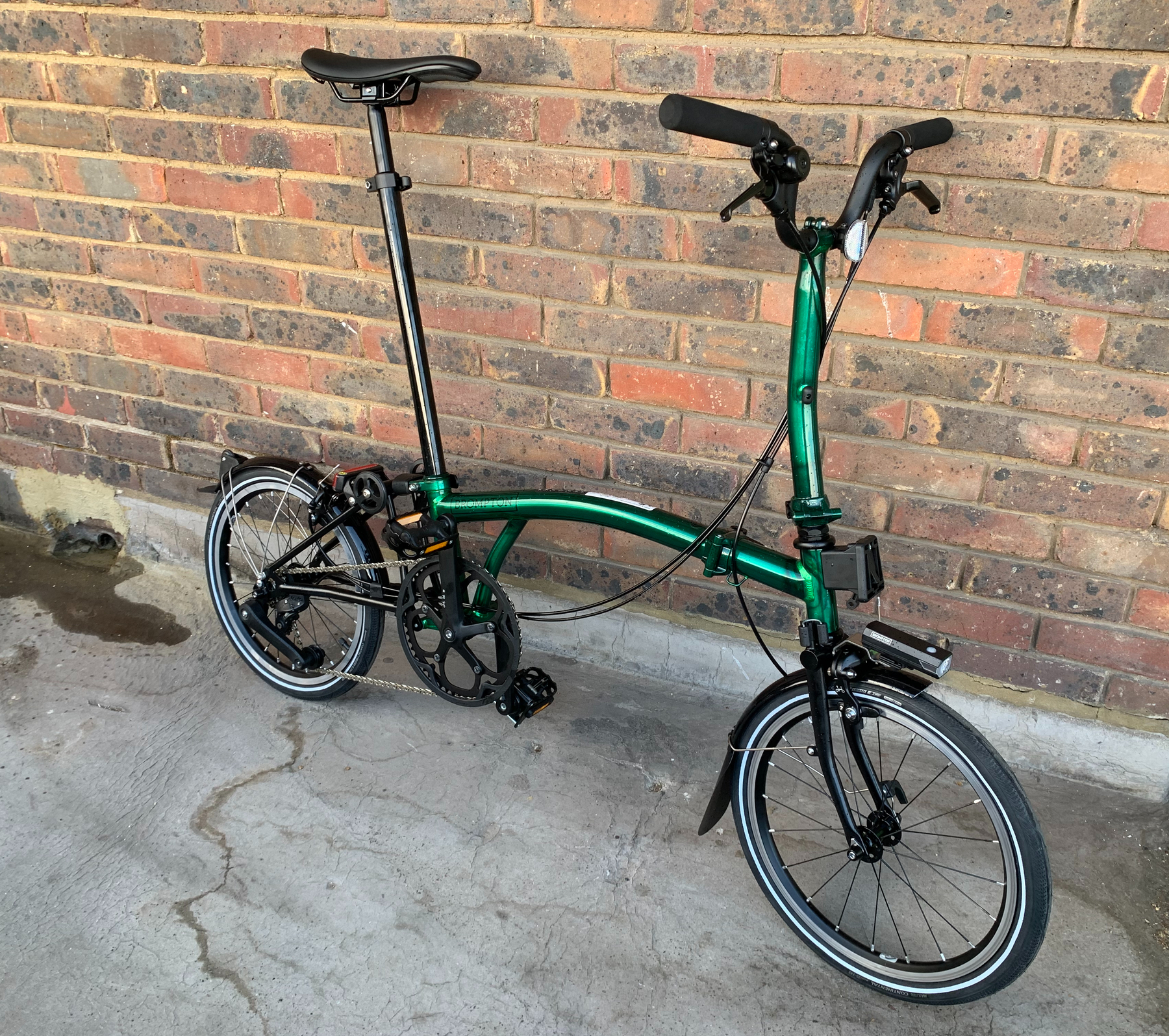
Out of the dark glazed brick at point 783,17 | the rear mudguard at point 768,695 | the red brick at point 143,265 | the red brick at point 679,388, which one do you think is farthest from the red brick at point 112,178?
the rear mudguard at point 768,695

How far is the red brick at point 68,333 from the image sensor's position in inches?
119

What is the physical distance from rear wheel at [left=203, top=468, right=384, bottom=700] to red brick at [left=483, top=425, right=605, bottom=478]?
433 mm

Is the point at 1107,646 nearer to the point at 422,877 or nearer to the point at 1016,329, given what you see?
the point at 1016,329

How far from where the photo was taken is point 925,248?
2033 millimetres

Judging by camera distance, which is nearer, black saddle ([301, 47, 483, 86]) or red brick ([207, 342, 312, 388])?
black saddle ([301, 47, 483, 86])

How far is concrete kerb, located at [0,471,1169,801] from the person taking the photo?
2.31 m

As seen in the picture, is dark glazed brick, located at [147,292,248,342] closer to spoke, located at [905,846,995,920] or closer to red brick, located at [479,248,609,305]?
red brick, located at [479,248,609,305]

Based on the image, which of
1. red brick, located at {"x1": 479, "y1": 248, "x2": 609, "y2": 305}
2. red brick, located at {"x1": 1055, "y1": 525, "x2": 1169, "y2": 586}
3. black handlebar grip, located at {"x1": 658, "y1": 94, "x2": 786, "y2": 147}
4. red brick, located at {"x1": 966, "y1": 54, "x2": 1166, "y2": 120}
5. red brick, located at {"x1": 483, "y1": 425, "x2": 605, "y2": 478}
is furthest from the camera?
red brick, located at {"x1": 483, "y1": 425, "x2": 605, "y2": 478}

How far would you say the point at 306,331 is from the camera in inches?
107

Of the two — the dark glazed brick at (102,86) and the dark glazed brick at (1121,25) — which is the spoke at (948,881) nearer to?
the dark glazed brick at (1121,25)

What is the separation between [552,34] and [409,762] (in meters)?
1.78

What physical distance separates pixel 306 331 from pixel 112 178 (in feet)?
2.45

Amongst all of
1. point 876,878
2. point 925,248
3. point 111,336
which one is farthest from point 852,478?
point 111,336

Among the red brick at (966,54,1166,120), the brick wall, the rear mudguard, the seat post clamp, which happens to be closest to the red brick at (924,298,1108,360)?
the brick wall
